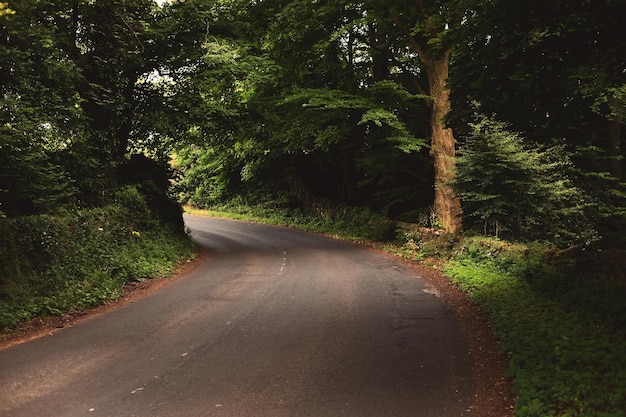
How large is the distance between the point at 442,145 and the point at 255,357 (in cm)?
1172

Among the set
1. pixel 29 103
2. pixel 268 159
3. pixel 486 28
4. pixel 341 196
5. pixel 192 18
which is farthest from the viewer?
pixel 268 159

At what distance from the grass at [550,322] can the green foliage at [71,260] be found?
8647mm

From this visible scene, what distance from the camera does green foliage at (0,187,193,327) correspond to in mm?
9273

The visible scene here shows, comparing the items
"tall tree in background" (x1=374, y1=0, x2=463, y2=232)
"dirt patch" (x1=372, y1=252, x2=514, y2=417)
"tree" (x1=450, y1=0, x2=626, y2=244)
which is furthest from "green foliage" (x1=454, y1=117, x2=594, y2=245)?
"dirt patch" (x1=372, y1=252, x2=514, y2=417)

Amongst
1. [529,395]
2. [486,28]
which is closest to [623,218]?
[486,28]

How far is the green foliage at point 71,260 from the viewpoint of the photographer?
9273mm

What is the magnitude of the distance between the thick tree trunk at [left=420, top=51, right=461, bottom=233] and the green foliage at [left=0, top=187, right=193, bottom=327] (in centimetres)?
974

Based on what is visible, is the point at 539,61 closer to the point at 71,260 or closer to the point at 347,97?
the point at 71,260

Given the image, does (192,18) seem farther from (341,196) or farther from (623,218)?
(623,218)

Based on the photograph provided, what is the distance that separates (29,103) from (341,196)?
19923 mm

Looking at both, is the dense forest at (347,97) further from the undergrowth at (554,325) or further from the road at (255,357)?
the road at (255,357)

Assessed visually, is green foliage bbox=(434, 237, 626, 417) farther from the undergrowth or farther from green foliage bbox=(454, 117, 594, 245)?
green foliage bbox=(454, 117, 594, 245)

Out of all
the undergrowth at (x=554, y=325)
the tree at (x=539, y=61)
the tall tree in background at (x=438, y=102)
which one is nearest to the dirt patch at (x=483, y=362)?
the undergrowth at (x=554, y=325)

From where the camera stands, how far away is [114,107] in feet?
49.0
